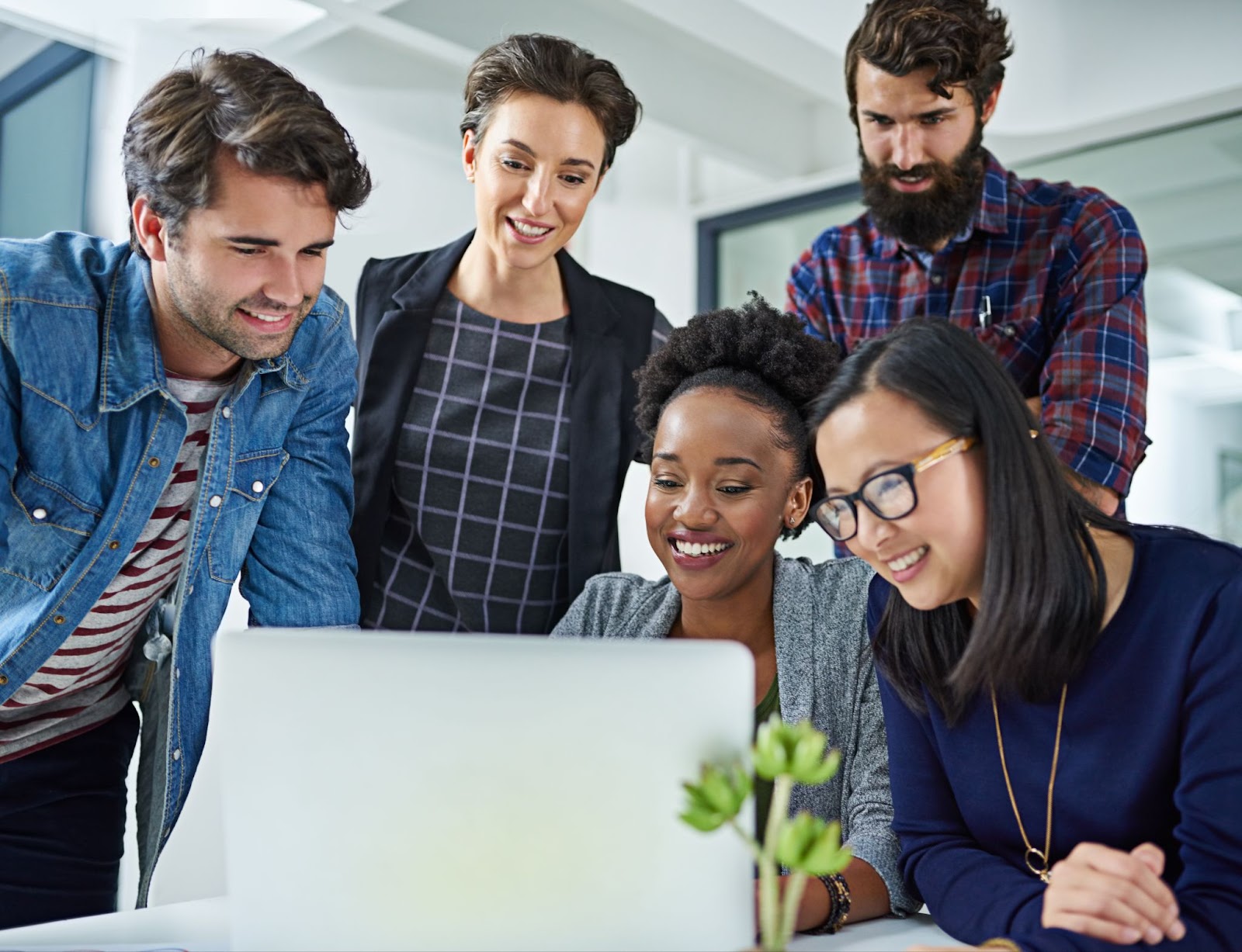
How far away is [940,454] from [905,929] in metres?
0.52

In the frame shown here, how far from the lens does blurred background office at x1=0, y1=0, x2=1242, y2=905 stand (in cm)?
388

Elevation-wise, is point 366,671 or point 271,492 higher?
point 271,492

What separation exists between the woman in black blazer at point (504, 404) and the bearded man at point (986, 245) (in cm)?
51

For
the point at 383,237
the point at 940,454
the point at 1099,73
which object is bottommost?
the point at 940,454

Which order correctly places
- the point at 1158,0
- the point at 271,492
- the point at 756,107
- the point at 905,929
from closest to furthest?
the point at 905,929 → the point at 271,492 → the point at 1158,0 → the point at 756,107

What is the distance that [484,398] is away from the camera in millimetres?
2170

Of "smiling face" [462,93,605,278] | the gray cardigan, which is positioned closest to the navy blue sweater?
the gray cardigan

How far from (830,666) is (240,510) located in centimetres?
87

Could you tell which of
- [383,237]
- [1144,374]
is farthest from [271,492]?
[383,237]

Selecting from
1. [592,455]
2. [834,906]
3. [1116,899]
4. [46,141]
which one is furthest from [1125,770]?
[46,141]

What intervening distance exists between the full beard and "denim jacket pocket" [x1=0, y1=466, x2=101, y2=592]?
4.95ft

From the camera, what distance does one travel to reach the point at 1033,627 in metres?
1.23

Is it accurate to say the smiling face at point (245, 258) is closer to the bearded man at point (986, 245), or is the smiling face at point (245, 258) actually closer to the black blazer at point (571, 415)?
the black blazer at point (571, 415)

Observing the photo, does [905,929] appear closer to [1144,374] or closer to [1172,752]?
[1172,752]
